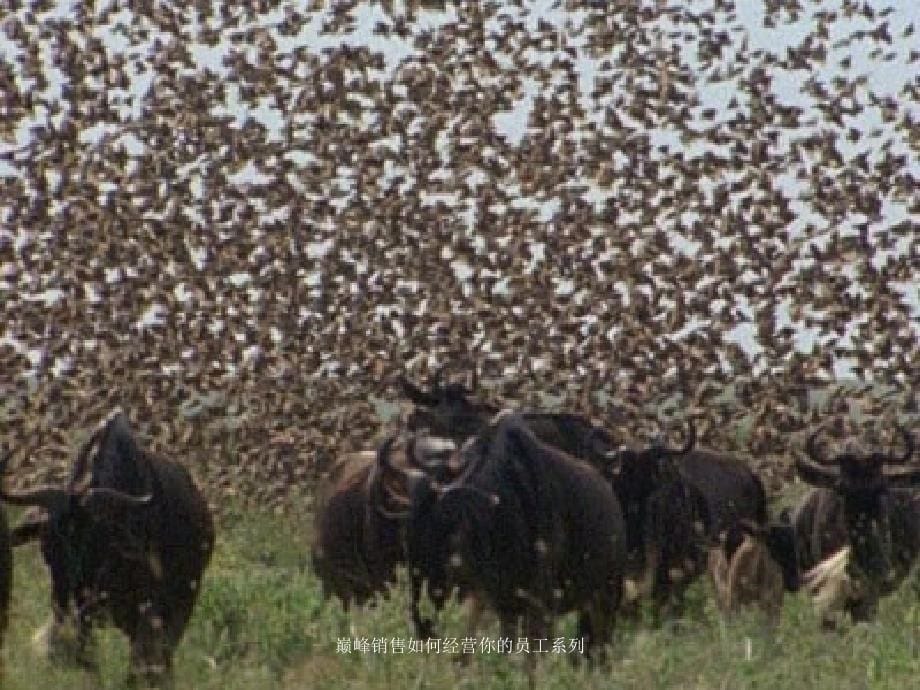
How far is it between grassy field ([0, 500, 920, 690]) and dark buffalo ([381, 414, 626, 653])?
387mm

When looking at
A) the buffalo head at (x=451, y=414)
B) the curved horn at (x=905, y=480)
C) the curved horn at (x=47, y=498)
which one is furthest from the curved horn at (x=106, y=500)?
the curved horn at (x=905, y=480)

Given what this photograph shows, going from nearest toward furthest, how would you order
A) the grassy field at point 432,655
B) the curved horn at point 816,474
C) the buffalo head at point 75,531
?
the grassy field at point 432,655 < the buffalo head at point 75,531 < the curved horn at point 816,474

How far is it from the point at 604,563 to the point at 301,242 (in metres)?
13.0

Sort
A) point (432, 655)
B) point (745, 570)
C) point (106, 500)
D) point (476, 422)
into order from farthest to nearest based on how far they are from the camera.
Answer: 1. point (745, 570)
2. point (476, 422)
3. point (432, 655)
4. point (106, 500)

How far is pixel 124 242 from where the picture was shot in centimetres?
2531

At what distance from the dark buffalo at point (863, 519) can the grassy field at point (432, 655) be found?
0.92ft

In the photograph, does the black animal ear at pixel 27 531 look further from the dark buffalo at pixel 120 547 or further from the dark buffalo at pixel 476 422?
the dark buffalo at pixel 476 422

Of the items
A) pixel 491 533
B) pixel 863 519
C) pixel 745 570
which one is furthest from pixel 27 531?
pixel 745 570

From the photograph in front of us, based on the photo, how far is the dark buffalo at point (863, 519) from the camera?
14.7 meters

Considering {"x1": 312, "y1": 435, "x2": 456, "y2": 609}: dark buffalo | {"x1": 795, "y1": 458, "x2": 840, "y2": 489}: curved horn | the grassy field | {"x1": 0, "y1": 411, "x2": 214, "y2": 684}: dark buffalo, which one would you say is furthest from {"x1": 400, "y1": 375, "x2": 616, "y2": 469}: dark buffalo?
{"x1": 0, "y1": 411, "x2": 214, "y2": 684}: dark buffalo

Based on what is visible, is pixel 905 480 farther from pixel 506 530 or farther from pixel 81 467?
pixel 81 467

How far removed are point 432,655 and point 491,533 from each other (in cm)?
74

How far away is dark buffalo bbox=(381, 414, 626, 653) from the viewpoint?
38.1 ft

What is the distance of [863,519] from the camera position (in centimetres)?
1499
